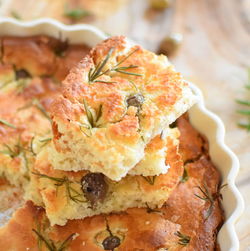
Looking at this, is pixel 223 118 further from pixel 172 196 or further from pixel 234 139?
pixel 172 196

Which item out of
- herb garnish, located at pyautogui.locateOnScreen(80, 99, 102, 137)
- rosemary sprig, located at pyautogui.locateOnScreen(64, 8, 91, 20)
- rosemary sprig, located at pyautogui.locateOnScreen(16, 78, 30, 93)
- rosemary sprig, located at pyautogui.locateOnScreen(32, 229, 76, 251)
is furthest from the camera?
rosemary sprig, located at pyautogui.locateOnScreen(64, 8, 91, 20)

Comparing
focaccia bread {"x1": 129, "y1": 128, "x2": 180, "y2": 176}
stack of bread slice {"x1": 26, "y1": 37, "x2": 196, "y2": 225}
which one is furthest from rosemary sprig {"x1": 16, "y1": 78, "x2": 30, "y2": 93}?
focaccia bread {"x1": 129, "y1": 128, "x2": 180, "y2": 176}

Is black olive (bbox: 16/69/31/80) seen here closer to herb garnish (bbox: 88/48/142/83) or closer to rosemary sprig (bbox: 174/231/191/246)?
herb garnish (bbox: 88/48/142/83)

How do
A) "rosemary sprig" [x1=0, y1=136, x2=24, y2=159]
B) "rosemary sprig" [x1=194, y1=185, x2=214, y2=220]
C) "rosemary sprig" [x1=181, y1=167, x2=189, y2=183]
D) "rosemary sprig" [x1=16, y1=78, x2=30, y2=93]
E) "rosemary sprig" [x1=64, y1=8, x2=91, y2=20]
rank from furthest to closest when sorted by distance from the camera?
"rosemary sprig" [x1=64, y1=8, x2=91, y2=20]
"rosemary sprig" [x1=16, y1=78, x2=30, y2=93]
"rosemary sprig" [x1=0, y1=136, x2=24, y2=159]
"rosemary sprig" [x1=181, y1=167, x2=189, y2=183]
"rosemary sprig" [x1=194, y1=185, x2=214, y2=220]

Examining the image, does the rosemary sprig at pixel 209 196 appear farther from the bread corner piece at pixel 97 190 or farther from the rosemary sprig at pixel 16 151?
the rosemary sprig at pixel 16 151

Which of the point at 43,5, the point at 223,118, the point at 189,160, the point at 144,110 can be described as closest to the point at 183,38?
the point at 223,118

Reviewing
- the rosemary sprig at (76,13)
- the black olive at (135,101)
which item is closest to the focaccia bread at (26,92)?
the black olive at (135,101)

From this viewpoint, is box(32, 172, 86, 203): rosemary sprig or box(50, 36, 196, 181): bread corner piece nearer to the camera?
box(50, 36, 196, 181): bread corner piece
